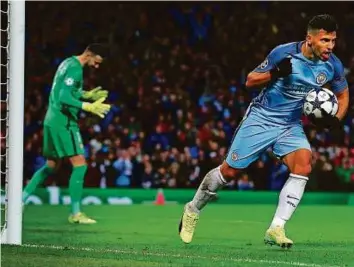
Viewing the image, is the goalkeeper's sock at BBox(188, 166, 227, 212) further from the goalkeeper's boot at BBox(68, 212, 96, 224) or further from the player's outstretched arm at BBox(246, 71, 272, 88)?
the goalkeeper's boot at BBox(68, 212, 96, 224)

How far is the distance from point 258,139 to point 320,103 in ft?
2.02

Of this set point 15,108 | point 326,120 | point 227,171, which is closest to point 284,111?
point 326,120

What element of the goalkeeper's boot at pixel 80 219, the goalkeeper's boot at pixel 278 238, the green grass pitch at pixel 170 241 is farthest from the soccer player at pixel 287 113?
the goalkeeper's boot at pixel 80 219

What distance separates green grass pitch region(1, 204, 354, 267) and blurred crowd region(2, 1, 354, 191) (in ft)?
10.6

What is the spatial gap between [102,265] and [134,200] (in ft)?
34.9

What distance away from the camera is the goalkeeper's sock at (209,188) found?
7859mm

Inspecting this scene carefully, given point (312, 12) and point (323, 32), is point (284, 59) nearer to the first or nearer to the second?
point (323, 32)

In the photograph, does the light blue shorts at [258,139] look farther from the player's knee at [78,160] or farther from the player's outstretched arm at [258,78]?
the player's knee at [78,160]

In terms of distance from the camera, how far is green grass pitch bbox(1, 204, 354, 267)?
6.54 meters

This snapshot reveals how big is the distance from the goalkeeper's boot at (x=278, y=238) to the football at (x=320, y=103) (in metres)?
0.98

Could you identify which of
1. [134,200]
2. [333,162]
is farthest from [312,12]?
[134,200]

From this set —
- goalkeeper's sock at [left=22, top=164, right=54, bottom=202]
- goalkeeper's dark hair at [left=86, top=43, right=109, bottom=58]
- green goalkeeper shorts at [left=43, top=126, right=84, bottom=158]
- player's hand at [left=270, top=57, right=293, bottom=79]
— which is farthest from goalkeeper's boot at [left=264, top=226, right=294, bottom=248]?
goalkeeper's sock at [left=22, top=164, right=54, bottom=202]

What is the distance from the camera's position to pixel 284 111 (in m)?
7.73

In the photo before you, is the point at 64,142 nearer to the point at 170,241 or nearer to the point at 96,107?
the point at 96,107
